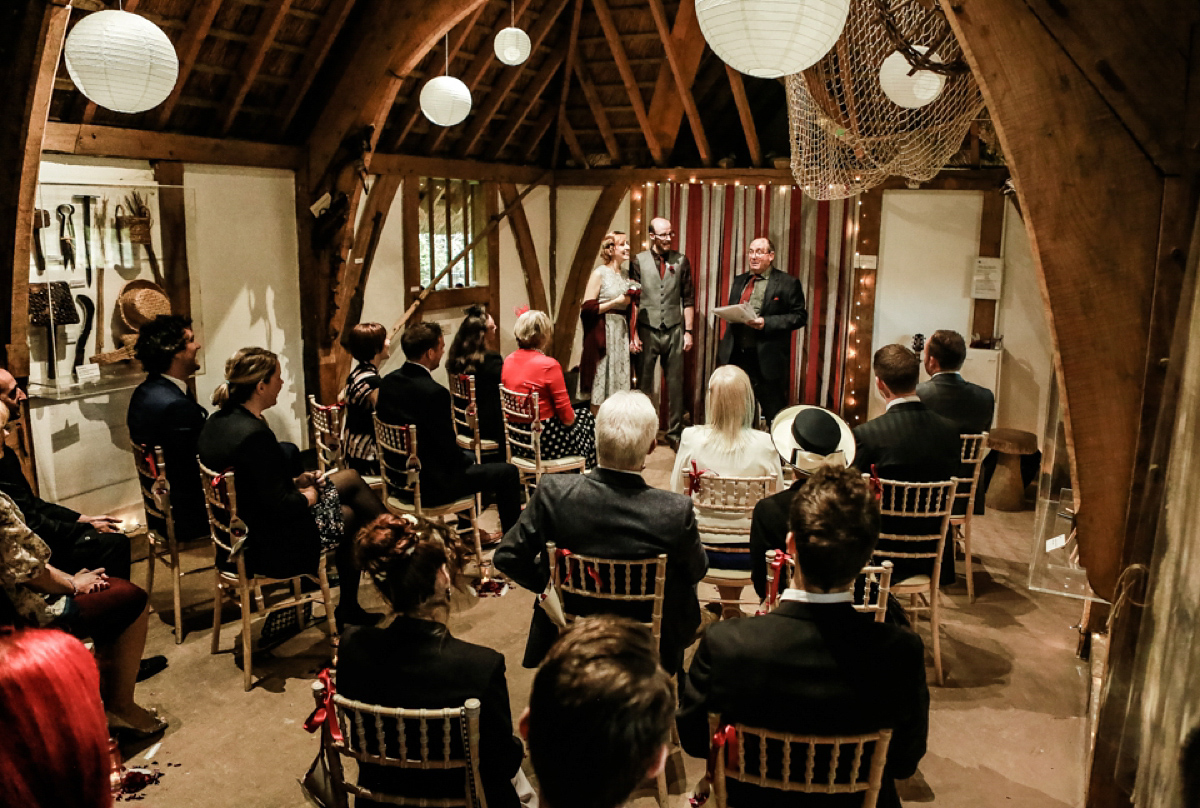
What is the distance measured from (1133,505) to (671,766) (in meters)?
1.87

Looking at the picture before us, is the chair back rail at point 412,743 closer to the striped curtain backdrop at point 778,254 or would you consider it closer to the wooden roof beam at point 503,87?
the wooden roof beam at point 503,87

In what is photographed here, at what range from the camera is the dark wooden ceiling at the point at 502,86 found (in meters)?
5.17

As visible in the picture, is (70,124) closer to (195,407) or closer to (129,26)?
(129,26)

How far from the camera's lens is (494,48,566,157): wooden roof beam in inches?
300

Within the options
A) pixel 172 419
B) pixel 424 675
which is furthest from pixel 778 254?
pixel 424 675

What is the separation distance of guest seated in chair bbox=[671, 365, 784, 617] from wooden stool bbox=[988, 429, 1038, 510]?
3.03 metres

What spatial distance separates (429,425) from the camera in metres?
4.43

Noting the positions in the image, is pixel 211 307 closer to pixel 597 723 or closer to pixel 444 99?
pixel 444 99

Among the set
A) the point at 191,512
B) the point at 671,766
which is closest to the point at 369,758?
the point at 671,766

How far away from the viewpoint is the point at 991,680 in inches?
147

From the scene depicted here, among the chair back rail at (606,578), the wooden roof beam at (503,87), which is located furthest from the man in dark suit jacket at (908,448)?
the wooden roof beam at (503,87)

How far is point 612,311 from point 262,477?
4.12m

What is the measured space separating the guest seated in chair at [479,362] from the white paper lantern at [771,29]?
109 inches

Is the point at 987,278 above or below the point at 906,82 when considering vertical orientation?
below
